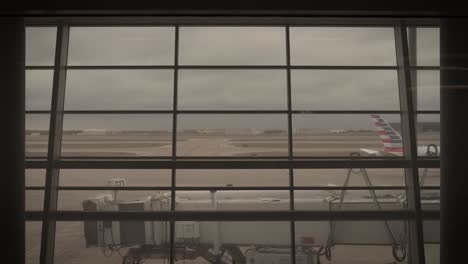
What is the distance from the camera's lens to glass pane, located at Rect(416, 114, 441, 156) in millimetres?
1657

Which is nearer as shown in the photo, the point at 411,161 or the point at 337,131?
the point at 411,161

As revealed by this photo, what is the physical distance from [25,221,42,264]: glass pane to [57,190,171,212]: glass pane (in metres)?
0.46

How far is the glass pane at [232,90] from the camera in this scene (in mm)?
3266

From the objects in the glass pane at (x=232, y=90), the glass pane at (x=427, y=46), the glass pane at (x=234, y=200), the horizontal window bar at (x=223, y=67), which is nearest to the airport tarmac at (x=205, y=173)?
the glass pane at (x=234, y=200)

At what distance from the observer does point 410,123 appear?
238 centimetres

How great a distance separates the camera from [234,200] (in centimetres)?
255

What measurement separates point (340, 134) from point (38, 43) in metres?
2.67

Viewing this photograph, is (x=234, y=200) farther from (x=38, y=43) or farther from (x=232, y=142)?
(x=38, y=43)

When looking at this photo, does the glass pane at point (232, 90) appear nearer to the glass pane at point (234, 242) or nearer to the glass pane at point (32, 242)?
the glass pane at point (234, 242)

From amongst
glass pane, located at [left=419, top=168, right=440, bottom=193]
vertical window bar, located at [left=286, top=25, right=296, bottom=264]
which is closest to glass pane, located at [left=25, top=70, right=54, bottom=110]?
vertical window bar, located at [left=286, top=25, right=296, bottom=264]

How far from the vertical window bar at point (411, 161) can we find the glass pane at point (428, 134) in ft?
0.27

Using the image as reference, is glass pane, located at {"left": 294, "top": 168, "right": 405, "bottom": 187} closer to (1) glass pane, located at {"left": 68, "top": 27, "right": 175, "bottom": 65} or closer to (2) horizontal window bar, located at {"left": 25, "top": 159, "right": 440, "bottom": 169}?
(2) horizontal window bar, located at {"left": 25, "top": 159, "right": 440, "bottom": 169}

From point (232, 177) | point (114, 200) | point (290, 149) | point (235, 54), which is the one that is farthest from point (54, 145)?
point (290, 149)

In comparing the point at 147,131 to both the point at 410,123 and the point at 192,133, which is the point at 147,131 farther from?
the point at 410,123
